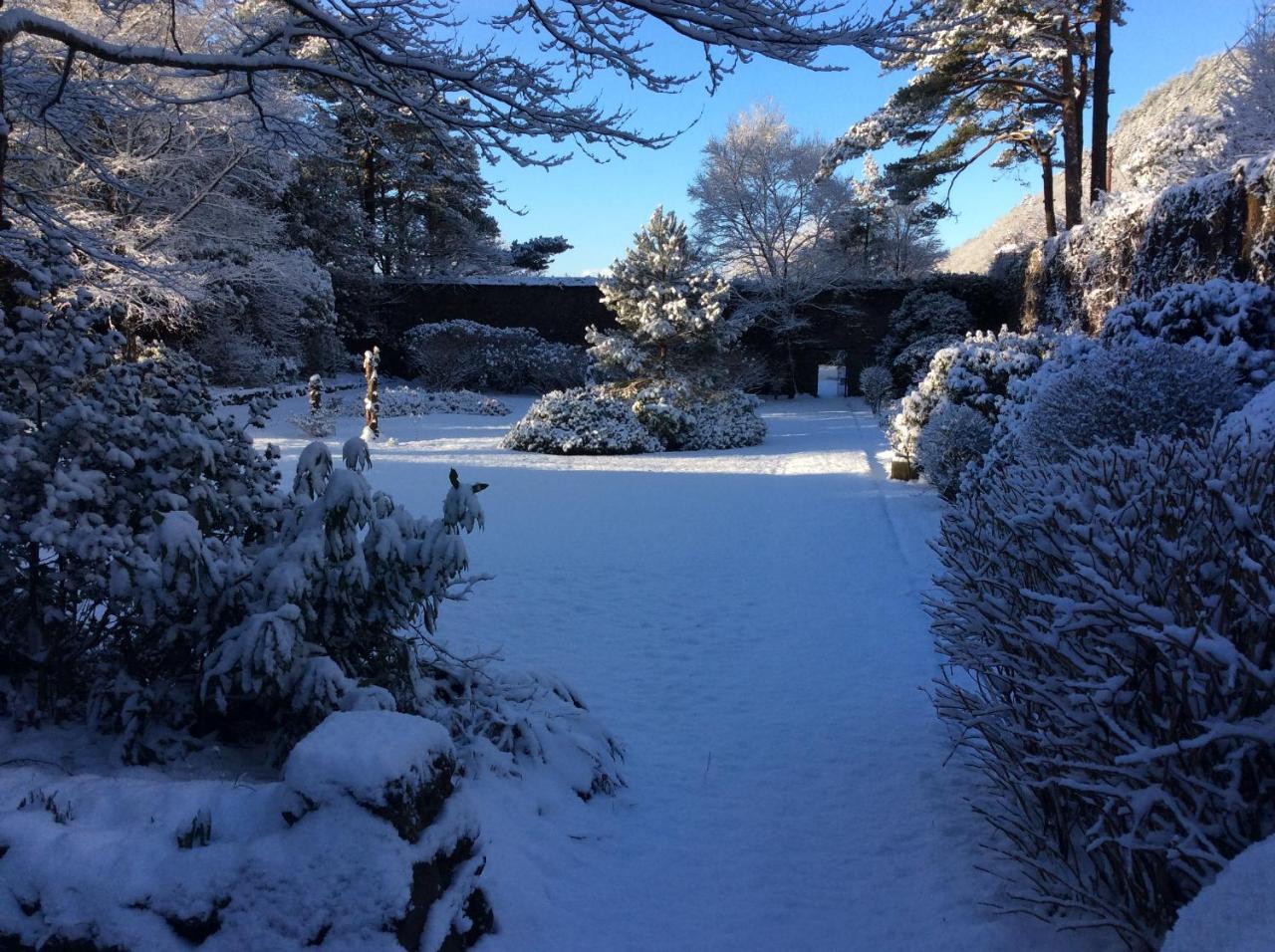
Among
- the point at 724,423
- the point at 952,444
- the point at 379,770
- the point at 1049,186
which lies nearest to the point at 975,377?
the point at 952,444

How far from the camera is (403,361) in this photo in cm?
2630

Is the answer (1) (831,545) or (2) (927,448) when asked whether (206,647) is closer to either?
(1) (831,545)

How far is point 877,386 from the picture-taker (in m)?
21.8

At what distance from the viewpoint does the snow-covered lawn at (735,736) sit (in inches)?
104

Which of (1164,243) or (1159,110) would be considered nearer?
(1164,243)

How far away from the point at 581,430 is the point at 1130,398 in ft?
31.6

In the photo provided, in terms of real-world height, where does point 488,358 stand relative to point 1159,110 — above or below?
below

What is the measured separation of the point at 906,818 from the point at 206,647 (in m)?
2.59

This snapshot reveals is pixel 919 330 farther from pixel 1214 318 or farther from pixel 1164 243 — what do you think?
pixel 1214 318

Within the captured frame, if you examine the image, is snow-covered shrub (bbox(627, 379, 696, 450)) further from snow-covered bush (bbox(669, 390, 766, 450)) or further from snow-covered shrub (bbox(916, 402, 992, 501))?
snow-covered shrub (bbox(916, 402, 992, 501))

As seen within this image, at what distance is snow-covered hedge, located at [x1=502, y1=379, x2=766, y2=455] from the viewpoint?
48.6ft

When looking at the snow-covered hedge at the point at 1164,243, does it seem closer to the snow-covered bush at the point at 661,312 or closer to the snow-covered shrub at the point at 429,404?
the snow-covered bush at the point at 661,312

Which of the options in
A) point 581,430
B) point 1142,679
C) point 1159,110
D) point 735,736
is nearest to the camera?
point 1142,679

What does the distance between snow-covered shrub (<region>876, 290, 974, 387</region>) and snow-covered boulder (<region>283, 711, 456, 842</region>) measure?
20.5m
